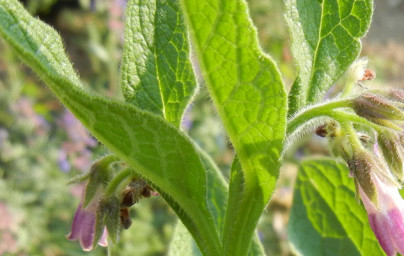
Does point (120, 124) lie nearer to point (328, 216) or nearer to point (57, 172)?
point (328, 216)

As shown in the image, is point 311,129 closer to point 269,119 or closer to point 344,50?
point 344,50

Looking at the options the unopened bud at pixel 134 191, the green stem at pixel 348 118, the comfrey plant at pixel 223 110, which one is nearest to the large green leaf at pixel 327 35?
the comfrey plant at pixel 223 110

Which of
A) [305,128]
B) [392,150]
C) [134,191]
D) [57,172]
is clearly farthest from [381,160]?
[57,172]

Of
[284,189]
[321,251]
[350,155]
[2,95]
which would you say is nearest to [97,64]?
[2,95]

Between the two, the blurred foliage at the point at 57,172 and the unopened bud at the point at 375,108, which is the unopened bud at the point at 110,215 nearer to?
the unopened bud at the point at 375,108

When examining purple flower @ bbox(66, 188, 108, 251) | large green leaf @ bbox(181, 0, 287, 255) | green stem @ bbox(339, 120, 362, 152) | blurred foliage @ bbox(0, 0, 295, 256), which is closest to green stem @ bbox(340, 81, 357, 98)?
green stem @ bbox(339, 120, 362, 152)

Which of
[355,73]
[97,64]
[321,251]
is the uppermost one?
[355,73]
